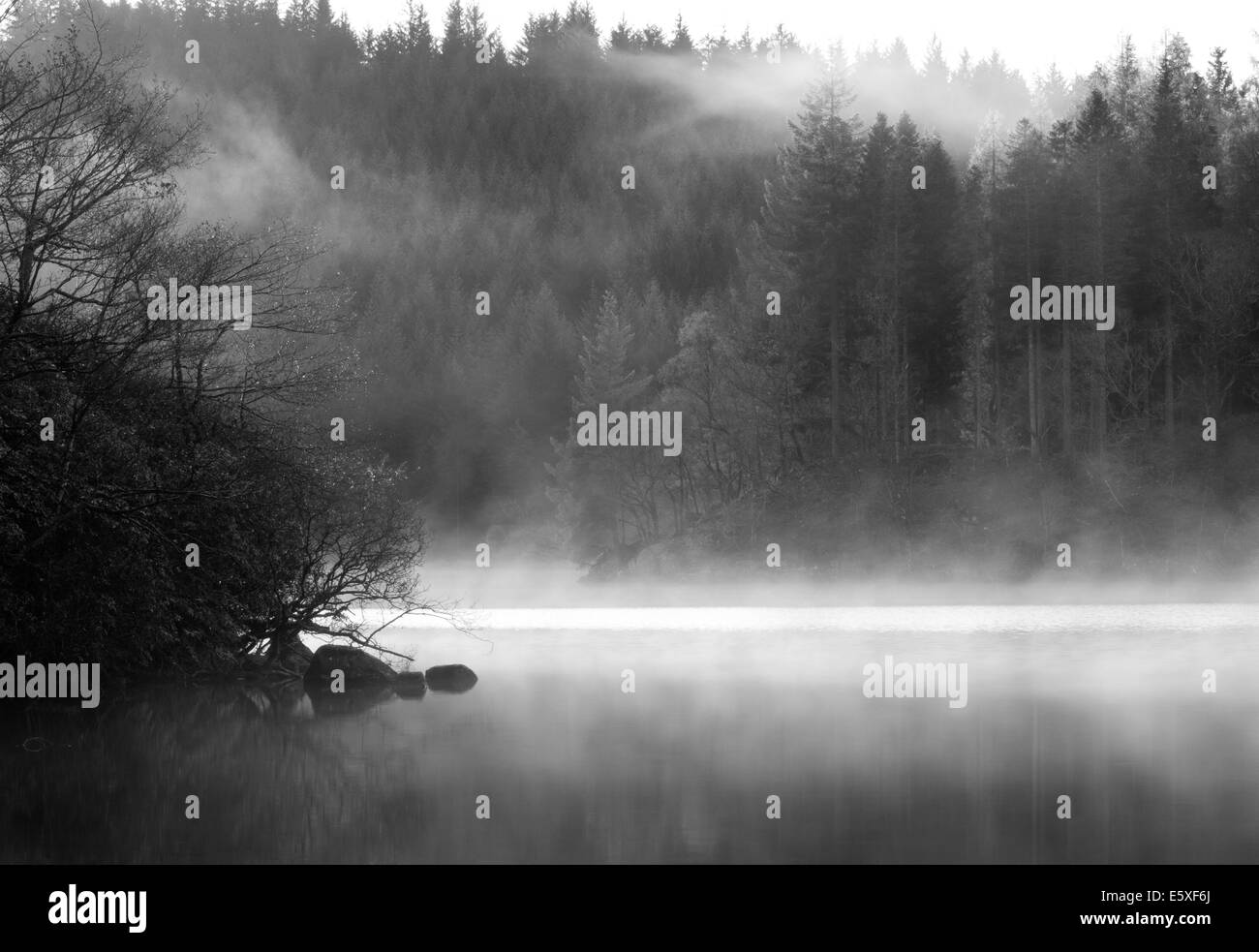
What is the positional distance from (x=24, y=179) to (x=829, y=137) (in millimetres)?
48623

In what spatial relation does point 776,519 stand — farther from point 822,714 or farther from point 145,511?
point 145,511

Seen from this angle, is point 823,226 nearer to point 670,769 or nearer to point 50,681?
point 50,681

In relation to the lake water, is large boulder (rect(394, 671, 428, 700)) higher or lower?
higher

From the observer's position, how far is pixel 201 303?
28.5 metres

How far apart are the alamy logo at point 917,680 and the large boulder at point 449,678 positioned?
26.6 ft

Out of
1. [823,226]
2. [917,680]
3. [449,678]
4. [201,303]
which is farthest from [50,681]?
[823,226]

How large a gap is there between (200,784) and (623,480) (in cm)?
5693

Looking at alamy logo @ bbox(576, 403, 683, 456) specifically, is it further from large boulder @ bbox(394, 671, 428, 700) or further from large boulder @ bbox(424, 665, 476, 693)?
large boulder @ bbox(394, 671, 428, 700)

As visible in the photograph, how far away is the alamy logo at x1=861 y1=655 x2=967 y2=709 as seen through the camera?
29.0 m

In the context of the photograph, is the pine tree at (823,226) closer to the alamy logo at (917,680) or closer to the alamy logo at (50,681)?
the alamy logo at (917,680)

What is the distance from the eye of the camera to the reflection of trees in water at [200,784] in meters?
15.9

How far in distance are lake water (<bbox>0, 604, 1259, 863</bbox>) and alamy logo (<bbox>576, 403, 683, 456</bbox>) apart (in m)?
37.9

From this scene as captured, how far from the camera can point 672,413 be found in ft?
242
